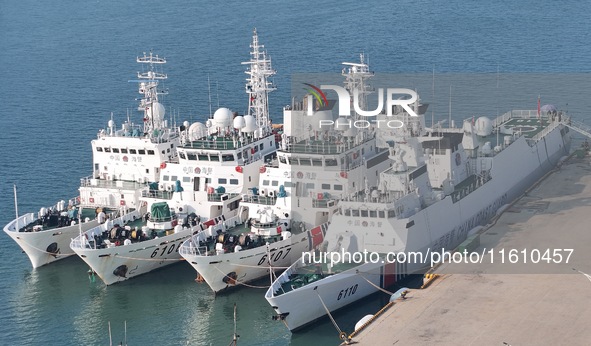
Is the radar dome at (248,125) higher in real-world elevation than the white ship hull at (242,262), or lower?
higher

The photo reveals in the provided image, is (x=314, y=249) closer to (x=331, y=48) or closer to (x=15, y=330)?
(x=15, y=330)

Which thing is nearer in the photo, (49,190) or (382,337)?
(382,337)

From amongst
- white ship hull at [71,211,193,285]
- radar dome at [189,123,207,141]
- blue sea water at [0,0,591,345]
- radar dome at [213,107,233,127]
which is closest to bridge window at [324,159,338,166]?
white ship hull at [71,211,193,285]

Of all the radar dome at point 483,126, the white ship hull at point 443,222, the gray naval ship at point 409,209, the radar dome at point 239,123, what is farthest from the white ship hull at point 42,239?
the radar dome at point 483,126

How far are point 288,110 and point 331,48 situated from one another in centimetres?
5060

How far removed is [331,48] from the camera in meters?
116

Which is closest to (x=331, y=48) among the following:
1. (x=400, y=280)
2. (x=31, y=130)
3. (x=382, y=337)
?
(x=31, y=130)

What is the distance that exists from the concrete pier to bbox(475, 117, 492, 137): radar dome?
43.0 feet

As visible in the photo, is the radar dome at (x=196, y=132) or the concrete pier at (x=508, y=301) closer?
the concrete pier at (x=508, y=301)

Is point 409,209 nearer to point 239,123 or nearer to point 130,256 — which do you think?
point 239,123

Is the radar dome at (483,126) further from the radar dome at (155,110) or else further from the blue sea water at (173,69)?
the blue sea water at (173,69)

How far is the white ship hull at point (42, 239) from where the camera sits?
199ft

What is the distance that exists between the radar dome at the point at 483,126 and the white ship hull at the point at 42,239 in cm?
2766

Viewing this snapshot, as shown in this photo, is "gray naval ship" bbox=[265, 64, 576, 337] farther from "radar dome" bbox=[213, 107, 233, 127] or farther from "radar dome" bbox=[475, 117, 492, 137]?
"radar dome" bbox=[213, 107, 233, 127]
